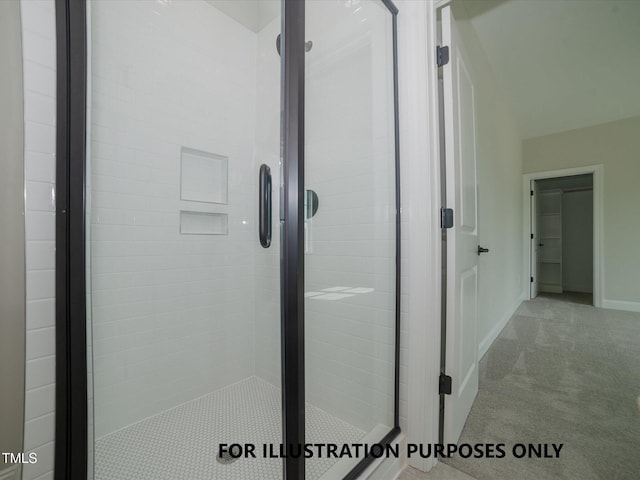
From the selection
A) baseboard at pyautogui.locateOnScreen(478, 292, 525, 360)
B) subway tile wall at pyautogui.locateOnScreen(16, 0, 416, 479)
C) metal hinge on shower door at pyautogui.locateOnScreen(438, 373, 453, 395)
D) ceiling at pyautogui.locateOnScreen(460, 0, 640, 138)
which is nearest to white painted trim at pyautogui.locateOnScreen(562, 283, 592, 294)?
baseboard at pyautogui.locateOnScreen(478, 292, 525, 360)

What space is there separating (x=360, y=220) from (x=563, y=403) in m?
1.67

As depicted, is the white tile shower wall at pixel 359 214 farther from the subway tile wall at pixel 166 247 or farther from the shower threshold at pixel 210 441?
the shower threshold at pixel 210 441

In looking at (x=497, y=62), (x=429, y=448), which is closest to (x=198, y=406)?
(x=429, y=448)

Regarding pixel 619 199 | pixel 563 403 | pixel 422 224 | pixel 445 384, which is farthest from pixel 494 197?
pixel 619 199

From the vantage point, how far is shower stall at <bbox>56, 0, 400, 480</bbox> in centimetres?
91

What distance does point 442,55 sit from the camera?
1.25 meters

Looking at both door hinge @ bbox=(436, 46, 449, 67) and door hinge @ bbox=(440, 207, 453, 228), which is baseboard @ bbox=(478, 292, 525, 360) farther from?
door hinge @ bbox=(436, 46, 449, 67)

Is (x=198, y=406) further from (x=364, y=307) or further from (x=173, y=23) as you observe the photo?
(x=173, y=23)

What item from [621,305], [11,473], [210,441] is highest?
[11,473]

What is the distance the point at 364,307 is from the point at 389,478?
0.69 m

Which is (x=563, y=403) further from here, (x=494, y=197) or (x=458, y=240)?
(x=494, y=197)

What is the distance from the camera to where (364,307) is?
1.28m

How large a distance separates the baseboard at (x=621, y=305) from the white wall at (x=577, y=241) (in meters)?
1.50

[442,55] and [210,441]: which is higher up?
[442,55]
